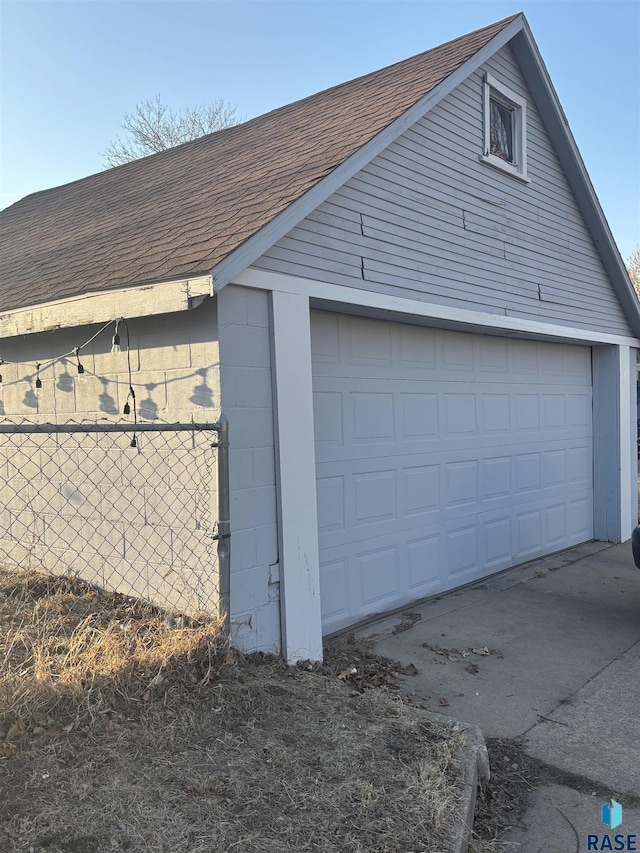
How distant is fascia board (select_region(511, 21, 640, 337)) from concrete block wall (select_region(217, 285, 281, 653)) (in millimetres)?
5226

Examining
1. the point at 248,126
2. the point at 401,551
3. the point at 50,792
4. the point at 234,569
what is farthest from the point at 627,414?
the point at 50,792

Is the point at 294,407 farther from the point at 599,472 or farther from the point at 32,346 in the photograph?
the point at 599,472

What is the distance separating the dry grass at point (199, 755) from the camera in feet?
8.54

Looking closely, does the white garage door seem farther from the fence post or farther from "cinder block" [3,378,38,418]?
"cinder block" [3,378,38,418]

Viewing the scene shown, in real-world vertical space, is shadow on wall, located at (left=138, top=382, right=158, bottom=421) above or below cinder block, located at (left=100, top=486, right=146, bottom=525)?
above

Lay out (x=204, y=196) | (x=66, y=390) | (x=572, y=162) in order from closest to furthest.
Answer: (x=66, y=390) → (x=204, y=196) → (x=572, y=162)

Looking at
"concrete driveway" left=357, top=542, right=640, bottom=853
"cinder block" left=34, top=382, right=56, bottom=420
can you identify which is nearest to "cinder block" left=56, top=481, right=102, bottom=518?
"cinder block" left=34, top=382, right=56, bottom=420

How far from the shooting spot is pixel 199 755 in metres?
3.11

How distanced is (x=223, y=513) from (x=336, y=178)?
2578 mm

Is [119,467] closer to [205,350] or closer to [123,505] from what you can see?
[123,505]

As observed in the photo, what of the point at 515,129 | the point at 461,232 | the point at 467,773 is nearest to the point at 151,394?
the point at 467,773

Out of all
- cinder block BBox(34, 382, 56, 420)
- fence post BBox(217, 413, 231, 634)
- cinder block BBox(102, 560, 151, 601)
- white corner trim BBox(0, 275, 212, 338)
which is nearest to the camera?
fence post BBox(217, 413, 231, 634)

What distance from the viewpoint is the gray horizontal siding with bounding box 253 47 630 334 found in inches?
209

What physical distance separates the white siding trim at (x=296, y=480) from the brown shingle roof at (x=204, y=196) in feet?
2.36
